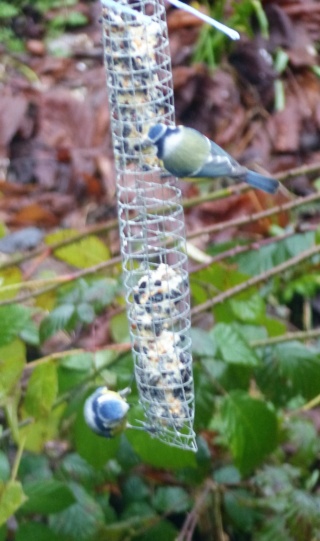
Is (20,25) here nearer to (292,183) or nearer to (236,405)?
(292,183)

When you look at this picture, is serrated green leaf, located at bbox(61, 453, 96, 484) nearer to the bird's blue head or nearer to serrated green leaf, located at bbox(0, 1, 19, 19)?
the bird's blue head

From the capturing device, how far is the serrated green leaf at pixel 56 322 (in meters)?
1.14

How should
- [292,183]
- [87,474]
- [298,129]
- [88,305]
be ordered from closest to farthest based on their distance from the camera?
[88,305], [87,474], [292,183], [298,129]

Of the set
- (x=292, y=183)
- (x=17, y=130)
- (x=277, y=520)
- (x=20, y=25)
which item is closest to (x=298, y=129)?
(x=292, y=183)

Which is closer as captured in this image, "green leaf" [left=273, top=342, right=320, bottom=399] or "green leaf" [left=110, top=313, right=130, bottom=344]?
"green leaf" [left=273, top=342, right=320, bottom=399]

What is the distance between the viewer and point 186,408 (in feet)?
3.54

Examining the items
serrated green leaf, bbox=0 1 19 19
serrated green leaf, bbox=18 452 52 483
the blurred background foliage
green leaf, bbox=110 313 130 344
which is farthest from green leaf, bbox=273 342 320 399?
serrated green leaf, bbox=0 1 19 19

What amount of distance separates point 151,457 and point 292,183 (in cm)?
174

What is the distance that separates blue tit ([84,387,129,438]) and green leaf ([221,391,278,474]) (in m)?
0.18

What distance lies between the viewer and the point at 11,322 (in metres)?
1.06

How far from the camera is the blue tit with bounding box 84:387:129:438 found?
98cm

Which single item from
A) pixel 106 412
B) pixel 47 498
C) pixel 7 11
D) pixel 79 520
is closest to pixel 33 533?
pixel 47 498

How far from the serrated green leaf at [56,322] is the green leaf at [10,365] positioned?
5 centimetres

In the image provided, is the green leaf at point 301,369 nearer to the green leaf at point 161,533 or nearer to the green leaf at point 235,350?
the green leaf at point 235,350
